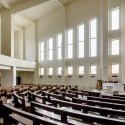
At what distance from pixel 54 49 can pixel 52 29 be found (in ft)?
5.54

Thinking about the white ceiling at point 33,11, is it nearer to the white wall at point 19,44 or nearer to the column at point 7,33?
the column at point 7,33

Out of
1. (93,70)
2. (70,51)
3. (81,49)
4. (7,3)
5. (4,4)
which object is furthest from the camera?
(70,51)

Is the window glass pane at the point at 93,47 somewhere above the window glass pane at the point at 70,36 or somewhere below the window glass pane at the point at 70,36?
below

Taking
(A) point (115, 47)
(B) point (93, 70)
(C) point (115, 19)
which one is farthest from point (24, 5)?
(A) point (115, 47)

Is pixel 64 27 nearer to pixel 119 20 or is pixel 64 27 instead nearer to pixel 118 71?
pixel 119 20

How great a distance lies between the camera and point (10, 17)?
15.8 meters

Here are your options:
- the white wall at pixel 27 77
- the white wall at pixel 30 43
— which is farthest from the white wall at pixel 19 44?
the white wall at pixel 27 77

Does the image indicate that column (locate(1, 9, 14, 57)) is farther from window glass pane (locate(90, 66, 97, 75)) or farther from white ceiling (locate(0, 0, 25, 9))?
window glass pane (locate(90, 66, 97, 75))

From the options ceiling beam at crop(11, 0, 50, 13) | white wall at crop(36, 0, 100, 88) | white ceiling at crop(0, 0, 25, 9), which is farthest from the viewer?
white wall at crop(36, 0, 100, 88)

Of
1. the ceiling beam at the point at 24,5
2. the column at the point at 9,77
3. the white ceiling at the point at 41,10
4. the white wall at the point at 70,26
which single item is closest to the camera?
the ceiling beam at the point at 24,5

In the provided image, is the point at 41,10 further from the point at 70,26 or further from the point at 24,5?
the point at 70,26

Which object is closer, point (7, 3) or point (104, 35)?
point (7, 3)

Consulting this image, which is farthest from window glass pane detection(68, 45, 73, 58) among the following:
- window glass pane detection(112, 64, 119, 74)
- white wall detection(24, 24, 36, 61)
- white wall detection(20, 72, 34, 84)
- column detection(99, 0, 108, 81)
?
white wall detection(20, 72, 34, 84)

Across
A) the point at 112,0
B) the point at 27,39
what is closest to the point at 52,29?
the point at 27,39
